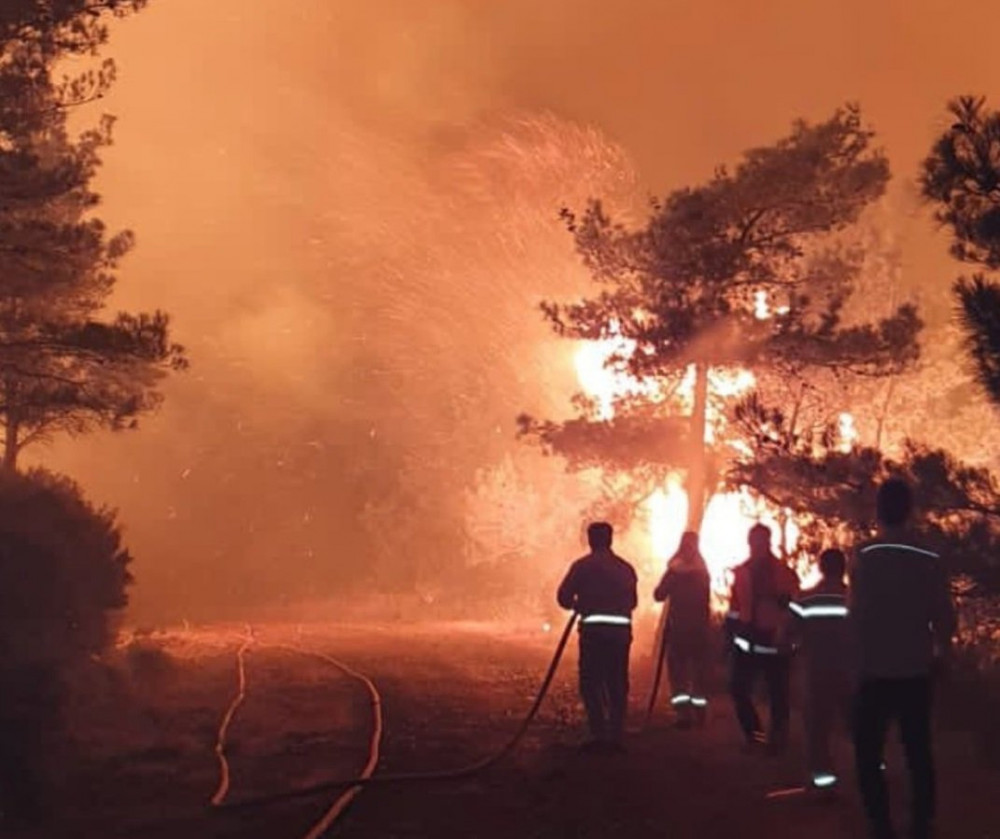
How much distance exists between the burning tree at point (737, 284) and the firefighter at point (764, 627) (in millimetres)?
7080

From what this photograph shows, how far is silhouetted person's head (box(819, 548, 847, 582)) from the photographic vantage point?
10.0 meters

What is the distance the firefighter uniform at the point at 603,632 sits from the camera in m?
11.6

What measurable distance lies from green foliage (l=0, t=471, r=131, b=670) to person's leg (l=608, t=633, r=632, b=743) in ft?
21.1

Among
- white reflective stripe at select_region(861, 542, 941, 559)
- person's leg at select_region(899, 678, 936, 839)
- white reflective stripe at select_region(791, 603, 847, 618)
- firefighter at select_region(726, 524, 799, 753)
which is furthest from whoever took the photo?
firefighter at select_region(726, 524, 799, 753)

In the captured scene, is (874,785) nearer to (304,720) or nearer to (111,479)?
(304,720)

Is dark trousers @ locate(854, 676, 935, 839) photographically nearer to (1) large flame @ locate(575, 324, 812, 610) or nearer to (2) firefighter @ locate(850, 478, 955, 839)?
(2) firefighter @ locate(850, 478, 955, 839)

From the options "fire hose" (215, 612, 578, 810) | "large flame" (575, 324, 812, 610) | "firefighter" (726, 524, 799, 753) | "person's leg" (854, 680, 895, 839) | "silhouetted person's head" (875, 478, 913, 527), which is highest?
"large flame" (575, 324, 812, 610)

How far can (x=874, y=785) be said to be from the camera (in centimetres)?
755

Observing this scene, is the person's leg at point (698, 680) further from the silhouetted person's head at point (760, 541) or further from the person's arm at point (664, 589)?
the silhouetted person's head at point (760, 541)

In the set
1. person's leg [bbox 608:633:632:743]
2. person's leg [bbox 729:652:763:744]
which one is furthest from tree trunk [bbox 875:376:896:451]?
person's leg [bbox 608:633:632:743]

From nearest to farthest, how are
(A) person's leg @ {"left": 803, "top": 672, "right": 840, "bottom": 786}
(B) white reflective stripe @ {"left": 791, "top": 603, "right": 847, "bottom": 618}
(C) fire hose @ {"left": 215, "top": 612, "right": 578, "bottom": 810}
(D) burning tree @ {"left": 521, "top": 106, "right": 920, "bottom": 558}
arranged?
1. (C) fire hose @ {"left": 215, "top": 612, "right": 578, "bottom": 810}
2. (A) person's leg @ {"left": 803, "top": 672, "right": 840, "bottom": 786}
3. (B) white reflective stripe @ {"left": 791, "top": 603, "right": 847, "bottom": 618}
4. (D) burning tree @ {"left": 521, "top": 106, "right": 920, "bottom": 558}

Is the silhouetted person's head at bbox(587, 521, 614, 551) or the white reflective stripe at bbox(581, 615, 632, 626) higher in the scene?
the silhouetted person's head at bbox(587, 521, 614, 551)

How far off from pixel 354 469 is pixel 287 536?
4724 mm

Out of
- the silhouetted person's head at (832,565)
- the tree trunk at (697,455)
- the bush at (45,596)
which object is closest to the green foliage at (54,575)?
the bush at (45,596)
